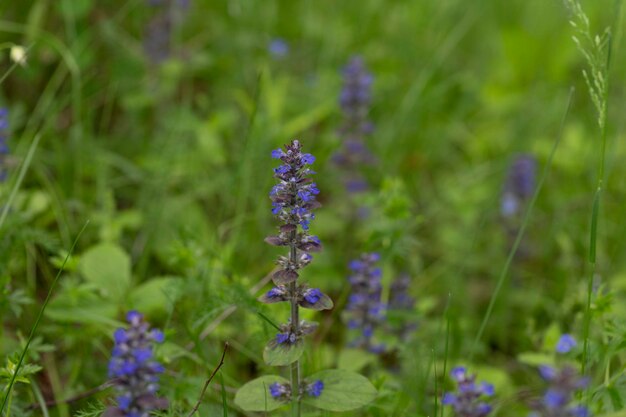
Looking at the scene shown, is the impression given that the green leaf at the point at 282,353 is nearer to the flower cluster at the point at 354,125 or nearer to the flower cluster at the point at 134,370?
the flower cluster at the point at 134,370

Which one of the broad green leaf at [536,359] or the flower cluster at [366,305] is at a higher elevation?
the flower cluster at [366,305]

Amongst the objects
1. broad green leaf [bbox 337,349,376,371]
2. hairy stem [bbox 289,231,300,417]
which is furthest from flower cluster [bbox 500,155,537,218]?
hairy stem [bbox 289,231,300,417]

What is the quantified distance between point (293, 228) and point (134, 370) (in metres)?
0.57

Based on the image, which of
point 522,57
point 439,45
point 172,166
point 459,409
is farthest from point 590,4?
point 459,409

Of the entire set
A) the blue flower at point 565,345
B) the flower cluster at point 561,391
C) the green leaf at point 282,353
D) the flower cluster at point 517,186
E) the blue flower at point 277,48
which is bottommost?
the flower cluster at point 561,391

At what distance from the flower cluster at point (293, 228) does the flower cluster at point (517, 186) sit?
7.20 ft

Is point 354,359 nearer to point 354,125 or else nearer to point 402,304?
point 402,304

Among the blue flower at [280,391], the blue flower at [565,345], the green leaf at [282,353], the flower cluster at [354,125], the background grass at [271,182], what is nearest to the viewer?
the green leaf at [282,353]

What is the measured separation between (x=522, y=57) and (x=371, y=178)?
1.77m

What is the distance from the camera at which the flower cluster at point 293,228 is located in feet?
6.52

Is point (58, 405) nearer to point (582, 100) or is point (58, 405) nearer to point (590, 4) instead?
point (582, 100)

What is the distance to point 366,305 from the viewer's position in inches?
113

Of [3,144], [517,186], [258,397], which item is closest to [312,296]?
[258,397]

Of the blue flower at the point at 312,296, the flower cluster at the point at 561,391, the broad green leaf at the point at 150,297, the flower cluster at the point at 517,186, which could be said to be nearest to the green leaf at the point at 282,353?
the blue flower at the point at 312,296
